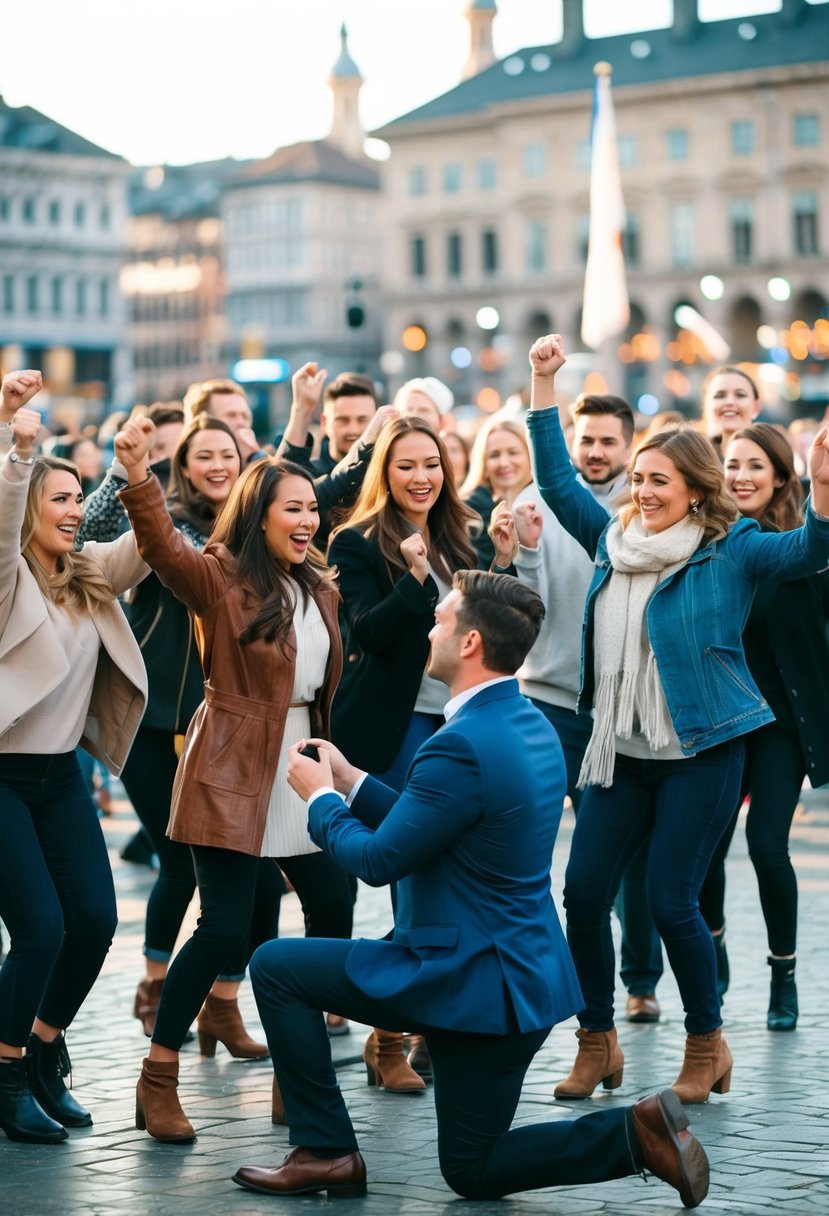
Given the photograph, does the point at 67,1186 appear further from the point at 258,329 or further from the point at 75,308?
the point at 258,329

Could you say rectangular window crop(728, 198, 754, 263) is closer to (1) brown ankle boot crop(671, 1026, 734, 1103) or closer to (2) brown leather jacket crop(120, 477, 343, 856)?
(1) brown ankle boot crop(671, 1026, 734, 1103)

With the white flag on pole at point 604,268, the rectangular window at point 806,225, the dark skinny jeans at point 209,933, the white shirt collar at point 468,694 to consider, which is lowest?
the dark skinny jeans at point 209,933

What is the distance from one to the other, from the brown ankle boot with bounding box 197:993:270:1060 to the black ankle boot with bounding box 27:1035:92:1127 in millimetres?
882

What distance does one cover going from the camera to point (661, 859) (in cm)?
Result: 617

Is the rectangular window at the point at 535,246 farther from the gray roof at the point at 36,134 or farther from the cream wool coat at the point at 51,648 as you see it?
the cream wool coat at the point at 51,648

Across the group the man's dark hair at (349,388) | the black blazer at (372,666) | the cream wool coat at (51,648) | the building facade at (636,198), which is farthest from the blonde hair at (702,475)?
the building facade at (636,198)

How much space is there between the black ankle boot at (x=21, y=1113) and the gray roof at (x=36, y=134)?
10399cm

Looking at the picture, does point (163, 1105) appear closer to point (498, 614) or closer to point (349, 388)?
point (498, 614)

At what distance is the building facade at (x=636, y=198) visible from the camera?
85.5 meters

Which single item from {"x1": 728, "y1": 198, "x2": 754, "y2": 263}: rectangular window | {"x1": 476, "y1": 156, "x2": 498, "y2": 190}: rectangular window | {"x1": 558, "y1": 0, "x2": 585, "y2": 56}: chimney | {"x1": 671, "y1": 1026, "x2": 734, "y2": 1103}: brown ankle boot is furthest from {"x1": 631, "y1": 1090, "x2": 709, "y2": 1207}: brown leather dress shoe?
{"x1": 476, "y1": 156, "x2": 498, "y2": 190}: rectangular window

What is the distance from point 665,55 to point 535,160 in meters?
7.67

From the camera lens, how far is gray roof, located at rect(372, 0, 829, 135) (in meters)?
85.5

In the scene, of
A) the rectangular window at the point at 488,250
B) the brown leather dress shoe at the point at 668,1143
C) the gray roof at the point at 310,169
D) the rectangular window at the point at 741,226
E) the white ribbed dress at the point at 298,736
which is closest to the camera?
the brown leather dress shoe at the point at 668,1143

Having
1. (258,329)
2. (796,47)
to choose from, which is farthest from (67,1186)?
(258,329)
